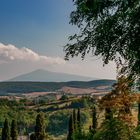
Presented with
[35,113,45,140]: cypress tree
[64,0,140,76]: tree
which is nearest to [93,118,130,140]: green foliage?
[64,0,140,76]: tree

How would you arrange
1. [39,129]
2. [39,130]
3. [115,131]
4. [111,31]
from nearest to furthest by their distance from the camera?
[111,31], [115,131], [39,130], [39,129]

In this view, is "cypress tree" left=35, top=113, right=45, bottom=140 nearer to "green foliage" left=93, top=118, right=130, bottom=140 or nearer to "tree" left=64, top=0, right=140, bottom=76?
"green foliage" left=93, top=118, right=130, bottom=140

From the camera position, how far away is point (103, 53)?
69.6 ft

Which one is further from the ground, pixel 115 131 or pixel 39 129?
pixel 115 131

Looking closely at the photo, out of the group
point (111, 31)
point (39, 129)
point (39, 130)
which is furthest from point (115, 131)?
point (39, 129)

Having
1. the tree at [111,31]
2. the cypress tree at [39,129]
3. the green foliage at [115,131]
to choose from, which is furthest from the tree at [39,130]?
the tree at [111,31]

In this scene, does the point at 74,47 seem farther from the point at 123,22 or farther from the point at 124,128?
the point at 124,128

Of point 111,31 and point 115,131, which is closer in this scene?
point 111,31

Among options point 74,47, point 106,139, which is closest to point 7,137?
point 106,139

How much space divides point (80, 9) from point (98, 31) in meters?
1.42

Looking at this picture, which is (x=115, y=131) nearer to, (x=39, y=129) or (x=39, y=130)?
(x=39, y=130)

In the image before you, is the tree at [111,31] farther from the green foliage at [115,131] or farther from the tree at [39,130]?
the tree at [39,130]

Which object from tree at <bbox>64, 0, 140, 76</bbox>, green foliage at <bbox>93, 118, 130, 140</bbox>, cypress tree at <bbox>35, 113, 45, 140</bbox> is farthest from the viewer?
cypress tree at <bbox>35, 113, 45, 140</bbox>

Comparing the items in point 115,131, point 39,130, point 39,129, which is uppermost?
point 115,131
